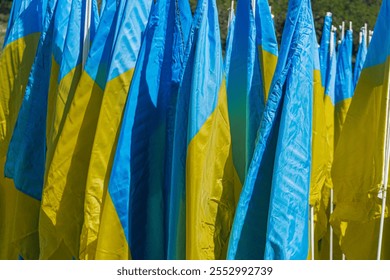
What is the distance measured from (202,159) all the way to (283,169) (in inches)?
18.1

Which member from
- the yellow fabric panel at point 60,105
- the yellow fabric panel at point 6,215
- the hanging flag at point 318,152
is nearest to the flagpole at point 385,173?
the hanging flag at point 318,152

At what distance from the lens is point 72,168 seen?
4.38 m

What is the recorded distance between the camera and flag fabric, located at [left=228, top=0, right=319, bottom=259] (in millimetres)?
3414

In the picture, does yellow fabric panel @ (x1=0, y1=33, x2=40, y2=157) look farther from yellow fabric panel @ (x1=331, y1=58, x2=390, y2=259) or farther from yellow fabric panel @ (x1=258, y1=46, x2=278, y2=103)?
yellow fabric panel @ (x1=331, y1=58, x2=390, y2=259)

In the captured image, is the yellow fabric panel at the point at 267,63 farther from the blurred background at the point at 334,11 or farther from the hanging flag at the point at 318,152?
the blurred background at the point at 334,11

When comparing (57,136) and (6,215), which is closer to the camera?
(57,136)

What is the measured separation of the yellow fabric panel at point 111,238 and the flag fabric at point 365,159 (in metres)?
1.08

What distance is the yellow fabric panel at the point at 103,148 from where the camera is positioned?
13.4 feet

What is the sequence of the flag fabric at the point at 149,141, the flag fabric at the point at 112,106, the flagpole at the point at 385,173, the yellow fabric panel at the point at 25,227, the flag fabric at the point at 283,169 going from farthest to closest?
the yellow fabric panel at the point at 25,227, the flag fabric at the point at 112,106, the flag fabric at the point at 149,141, the flagpole at the point at 385,173, the flag fabric at the point at 283,169

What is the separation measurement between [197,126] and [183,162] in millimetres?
186

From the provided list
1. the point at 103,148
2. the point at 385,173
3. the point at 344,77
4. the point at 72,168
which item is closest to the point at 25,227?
the point at 72,168

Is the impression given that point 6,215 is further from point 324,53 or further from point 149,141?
point 324,53

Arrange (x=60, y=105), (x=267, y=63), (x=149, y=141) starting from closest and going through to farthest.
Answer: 1. (x=149, y=141)
2. (x=267, y=63)
3. (x=60, y=105)

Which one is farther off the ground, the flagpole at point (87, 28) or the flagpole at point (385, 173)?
the flagpole at point (87, 28)
